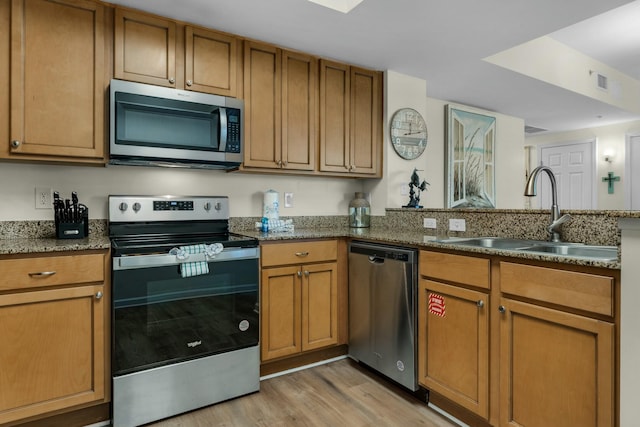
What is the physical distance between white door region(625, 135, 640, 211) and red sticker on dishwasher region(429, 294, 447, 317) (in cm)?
533

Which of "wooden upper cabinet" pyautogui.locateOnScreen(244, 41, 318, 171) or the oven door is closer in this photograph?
the oven door

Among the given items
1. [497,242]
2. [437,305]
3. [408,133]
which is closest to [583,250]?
[497,242]

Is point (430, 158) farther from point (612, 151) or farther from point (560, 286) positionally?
point (612, 151)

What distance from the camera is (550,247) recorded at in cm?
190

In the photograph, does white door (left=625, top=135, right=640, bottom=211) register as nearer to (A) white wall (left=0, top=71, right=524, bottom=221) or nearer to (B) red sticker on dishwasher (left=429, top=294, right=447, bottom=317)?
(A) white wall (left=0, top=71, right=524, bottom=221)

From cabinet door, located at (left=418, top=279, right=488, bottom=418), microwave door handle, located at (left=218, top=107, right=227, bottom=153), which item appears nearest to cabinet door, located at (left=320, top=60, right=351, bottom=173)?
microwave door handle, located at (left=218, top=107, right=227, bottom=153)

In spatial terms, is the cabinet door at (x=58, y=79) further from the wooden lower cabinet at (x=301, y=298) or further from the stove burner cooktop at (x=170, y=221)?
the wooden lower cabinet at (x=301, y=298)

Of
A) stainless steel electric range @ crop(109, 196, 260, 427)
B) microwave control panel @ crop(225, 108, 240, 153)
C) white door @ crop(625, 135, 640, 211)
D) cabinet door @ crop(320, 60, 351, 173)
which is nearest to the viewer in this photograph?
stainless steel electric range @ crop(109, 196, 260, 427)

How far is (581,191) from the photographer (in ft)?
19.6

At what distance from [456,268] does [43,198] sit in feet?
7.66

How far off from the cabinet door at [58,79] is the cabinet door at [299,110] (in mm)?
1154

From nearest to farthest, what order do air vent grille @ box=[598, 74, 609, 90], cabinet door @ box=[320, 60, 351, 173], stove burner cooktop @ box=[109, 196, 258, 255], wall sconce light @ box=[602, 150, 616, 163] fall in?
stove burner cooktop @ box=[109, 196, 258, 255]
cabinet door @ box=[320, 60, 351, 173]
air vent grille @ box=[598, 74, 609, 90]
wall sconce light @ box=[602, 150, 616, 163]

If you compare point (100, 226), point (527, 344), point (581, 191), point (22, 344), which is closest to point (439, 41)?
point (527, 344)

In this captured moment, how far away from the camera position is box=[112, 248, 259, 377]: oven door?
1.84 meters
